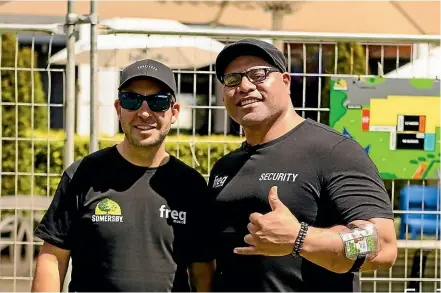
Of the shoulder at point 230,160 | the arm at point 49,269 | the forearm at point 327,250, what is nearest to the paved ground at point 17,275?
the arm at point 49,269

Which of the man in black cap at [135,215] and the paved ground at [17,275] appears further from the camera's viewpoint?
the paved ground at [17,275]

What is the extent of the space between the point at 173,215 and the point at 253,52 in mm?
711

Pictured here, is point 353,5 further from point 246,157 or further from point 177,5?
point 246,157

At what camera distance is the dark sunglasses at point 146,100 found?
302 centimetres

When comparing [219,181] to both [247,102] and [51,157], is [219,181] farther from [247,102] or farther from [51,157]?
[51,157]

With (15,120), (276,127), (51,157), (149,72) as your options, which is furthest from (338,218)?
(15,120)

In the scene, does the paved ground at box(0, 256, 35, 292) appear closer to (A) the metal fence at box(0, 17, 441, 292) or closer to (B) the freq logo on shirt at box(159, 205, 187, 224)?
(A) the metal fence at box(0, 17, 441, 292)

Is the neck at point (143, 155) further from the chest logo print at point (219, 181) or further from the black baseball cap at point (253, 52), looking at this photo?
the black baseball cap at point (253, 52)

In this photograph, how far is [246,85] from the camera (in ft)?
9.12

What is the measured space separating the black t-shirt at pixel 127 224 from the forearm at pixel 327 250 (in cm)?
67

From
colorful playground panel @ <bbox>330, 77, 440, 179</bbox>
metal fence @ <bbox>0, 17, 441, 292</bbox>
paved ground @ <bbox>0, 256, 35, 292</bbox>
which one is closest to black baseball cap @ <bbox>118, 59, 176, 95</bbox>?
metal fence @ <bbox>0, 17, 441, 292</bbox>

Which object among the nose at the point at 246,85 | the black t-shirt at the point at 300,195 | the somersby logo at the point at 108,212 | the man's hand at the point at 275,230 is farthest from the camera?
the somersby logo at the point at 108,212

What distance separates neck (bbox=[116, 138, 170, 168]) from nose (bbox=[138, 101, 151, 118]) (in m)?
0.13

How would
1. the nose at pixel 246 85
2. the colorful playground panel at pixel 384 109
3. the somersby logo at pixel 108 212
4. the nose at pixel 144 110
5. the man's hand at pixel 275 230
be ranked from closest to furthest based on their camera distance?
the man's hand at pixel 275 230, the nose at pixel 246 85, the somersby logo at pixel 108 212, the nose at pixel 144 110, the colorful playground panel at pixel 384 109
